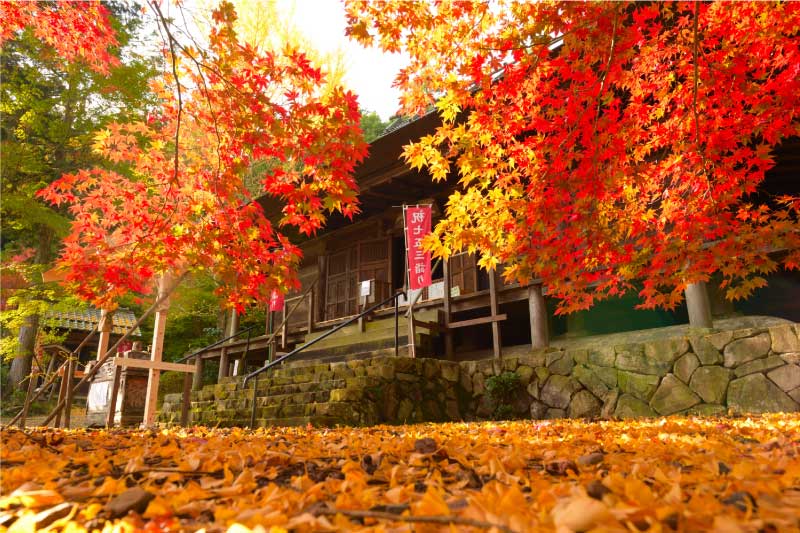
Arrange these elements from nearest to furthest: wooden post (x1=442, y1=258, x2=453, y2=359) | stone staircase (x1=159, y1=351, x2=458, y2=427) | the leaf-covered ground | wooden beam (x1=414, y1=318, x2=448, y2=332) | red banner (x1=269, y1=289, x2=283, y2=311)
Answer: the leaf-covered ground
stone staircase (x1=159, y1=351, x2=458, y2=427)
wooden beam (x1=414, y1=318, x2=448, y2=332)
wooden post (x1=442, y1=258, x2=453, y2=359)
red banner (x1=269, y1=289, x2=283, y2=311)

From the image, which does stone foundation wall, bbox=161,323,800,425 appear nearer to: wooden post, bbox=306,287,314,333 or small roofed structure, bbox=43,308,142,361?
wooden post, bbox=306,287,314,333

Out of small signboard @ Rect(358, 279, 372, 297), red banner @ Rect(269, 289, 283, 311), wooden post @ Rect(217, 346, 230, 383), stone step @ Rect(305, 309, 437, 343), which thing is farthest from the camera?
red banner @ Rect(269, 289, 283, 311)

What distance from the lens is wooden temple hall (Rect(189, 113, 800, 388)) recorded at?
884 centimetres

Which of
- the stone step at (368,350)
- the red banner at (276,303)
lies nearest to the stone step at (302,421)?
the stone step at (368,350)

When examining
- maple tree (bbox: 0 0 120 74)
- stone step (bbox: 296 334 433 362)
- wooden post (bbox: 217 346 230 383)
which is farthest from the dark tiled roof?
maple tree (bbox: 0 0 120 74)

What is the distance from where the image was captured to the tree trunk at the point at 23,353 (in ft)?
46.4

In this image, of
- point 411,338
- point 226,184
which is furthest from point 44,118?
point 411,338

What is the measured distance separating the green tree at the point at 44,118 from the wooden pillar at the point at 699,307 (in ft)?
45.8

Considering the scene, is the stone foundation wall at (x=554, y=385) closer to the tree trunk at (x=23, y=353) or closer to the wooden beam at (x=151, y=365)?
the wooden beam at (x=151, y=365)

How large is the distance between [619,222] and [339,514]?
5515 millimetres

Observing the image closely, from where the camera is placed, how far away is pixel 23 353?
1390 cm

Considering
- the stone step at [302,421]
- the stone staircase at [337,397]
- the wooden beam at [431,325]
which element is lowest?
the stone step at [302,421]

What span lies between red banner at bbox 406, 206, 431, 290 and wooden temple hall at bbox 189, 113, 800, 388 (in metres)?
0.33

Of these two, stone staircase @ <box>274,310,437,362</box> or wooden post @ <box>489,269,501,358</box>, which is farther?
stone staircase @ <box>274,310,437,362</box>
